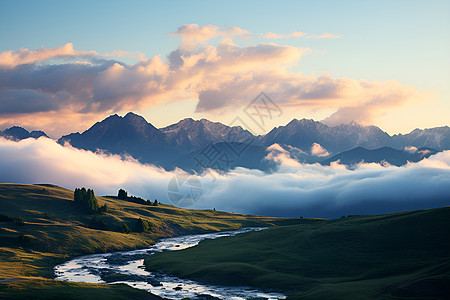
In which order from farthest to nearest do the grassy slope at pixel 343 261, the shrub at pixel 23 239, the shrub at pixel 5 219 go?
the shrub at pixel 5 219 < the shrub at pixel 23 239 < the grassy slope at pixel 343 261

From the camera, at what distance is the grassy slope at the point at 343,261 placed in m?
81.4

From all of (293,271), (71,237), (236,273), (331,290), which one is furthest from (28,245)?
(331,290)

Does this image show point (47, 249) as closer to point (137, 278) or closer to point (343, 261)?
point (137, 278)

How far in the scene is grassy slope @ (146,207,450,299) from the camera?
81.4m

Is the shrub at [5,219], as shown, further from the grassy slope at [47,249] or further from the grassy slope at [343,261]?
the grassy slope at [343,261]

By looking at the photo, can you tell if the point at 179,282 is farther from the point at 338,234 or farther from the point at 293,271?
the point at 338,234

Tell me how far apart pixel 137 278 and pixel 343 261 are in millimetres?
63585

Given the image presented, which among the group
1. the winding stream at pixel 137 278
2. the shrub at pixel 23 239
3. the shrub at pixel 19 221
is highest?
the shrub at pixel 19 221

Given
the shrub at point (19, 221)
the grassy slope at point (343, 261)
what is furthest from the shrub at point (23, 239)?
the grassy slope at point (343, 261)

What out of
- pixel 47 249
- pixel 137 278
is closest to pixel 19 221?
pixel 47 249

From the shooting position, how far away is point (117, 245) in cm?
17175

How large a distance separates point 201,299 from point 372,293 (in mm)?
38187

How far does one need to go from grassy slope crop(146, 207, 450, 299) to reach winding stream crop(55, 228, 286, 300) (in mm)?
5544

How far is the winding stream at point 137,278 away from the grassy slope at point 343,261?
554 cm
